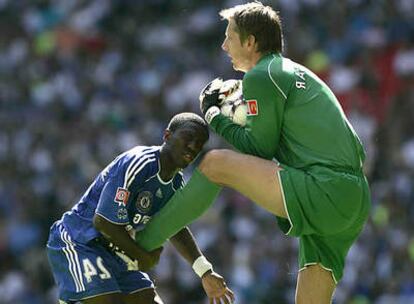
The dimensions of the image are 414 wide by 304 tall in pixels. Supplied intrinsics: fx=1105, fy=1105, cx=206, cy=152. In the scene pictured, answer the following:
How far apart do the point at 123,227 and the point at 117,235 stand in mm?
69

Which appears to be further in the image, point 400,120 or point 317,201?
point 400,120

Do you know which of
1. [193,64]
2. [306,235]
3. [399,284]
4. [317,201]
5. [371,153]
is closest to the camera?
[317,201]

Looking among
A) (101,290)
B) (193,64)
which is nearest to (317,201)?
(101,290)

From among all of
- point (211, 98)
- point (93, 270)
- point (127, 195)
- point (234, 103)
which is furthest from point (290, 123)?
point (93, 270)

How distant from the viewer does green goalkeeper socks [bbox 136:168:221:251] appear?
6.33 meters

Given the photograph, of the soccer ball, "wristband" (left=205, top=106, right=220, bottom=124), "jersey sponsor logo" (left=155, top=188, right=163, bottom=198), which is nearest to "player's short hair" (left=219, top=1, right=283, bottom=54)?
the soccer ball

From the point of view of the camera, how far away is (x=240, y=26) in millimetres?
6500

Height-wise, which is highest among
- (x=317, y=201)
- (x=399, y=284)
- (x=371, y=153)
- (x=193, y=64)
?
(x=317, y=201)

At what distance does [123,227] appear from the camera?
643cm

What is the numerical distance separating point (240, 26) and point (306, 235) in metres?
1.30

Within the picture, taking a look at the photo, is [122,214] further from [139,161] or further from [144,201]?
[139,161]

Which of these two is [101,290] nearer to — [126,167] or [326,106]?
[126,167]

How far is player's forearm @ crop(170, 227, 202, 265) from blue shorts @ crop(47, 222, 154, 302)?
29 cm

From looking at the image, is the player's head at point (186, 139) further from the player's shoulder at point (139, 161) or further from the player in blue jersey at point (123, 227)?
the player's shoulder at point (139, 161)
